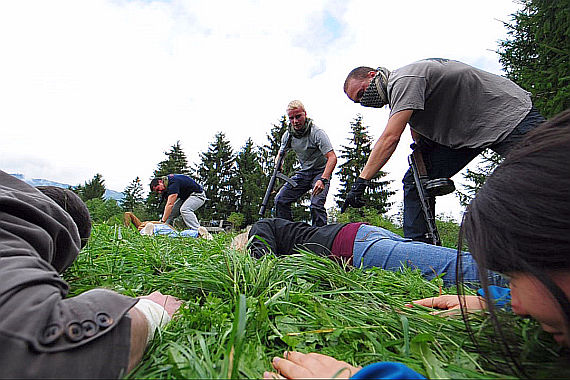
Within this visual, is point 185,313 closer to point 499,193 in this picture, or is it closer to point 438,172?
point 499,193

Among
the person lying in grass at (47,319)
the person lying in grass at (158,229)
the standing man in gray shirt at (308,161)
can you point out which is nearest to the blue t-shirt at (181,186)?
the person lying in grass at (158,229)

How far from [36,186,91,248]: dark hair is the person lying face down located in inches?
35.8

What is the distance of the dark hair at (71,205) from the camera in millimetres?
1578

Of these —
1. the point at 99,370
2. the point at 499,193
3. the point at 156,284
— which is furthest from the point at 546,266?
the point at 156,284

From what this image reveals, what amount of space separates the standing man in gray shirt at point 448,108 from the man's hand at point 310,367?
102 inches

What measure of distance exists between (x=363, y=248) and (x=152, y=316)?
1610mm

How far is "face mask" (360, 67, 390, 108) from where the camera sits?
131 inches

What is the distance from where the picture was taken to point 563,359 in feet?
2.81

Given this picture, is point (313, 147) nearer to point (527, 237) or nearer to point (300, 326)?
point (300, 326)

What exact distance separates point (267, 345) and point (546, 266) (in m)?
0.77

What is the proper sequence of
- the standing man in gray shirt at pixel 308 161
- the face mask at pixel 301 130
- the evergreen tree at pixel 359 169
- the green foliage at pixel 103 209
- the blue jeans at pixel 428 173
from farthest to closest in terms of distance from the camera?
the evergreen tree at pixel 359 169 < the green foliage at pixel 103 209 < the face mask at pixel 301 130 < the standing man in gray shirt at pixel 308 161 < the blue jeans at pixel 428 173

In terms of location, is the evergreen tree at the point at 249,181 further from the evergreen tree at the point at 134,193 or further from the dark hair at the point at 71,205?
the dark hair at the point at 71,205

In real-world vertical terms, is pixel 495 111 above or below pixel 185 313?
above

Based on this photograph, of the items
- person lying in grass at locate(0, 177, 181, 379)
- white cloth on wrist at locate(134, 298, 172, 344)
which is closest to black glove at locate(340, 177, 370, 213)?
white cloth on wrist at locate(134, 298, 172, 344)
